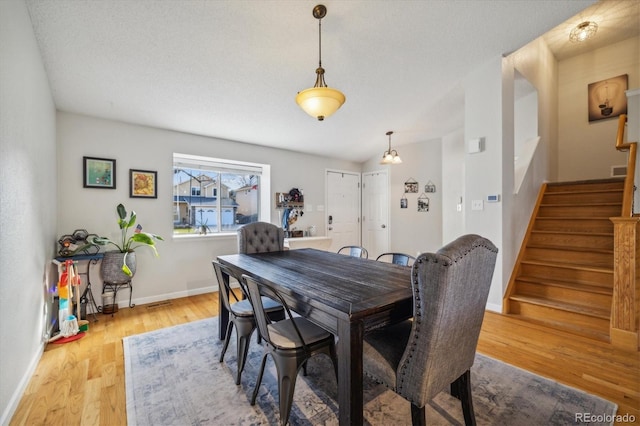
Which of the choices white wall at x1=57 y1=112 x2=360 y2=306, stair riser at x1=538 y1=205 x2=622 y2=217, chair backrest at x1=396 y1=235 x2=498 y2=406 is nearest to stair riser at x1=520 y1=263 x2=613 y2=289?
stair riser at x1=538 y1=205 x2=622 y2=217

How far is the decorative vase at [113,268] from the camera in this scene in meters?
3.12

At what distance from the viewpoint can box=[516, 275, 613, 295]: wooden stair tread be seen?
2.85m

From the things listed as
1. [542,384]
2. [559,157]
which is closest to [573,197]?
[559,157]

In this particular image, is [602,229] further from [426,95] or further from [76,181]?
[76,181]

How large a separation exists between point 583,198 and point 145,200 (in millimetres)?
6162

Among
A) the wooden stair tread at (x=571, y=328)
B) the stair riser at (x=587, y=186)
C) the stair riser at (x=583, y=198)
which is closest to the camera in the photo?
the wooden stair tread at (x=571, y=328)

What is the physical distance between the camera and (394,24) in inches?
99.5

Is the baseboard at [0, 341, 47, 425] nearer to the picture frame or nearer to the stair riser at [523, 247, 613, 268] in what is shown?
the stair riser at [523, 247, 613, 268]

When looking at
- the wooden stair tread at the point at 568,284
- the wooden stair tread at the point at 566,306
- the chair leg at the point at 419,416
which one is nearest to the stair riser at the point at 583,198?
the wooden stair tread at the point at 568,284

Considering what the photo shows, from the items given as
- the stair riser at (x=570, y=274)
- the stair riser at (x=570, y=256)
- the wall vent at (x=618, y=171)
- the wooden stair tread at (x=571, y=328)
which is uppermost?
the wall vent at (x=618, y=171)

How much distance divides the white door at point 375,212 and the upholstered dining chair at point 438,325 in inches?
173

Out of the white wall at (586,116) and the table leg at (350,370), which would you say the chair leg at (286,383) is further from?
the white wall at (586,116)

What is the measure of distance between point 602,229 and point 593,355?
2013 mm

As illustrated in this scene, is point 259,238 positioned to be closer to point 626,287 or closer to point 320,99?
point 320,99
